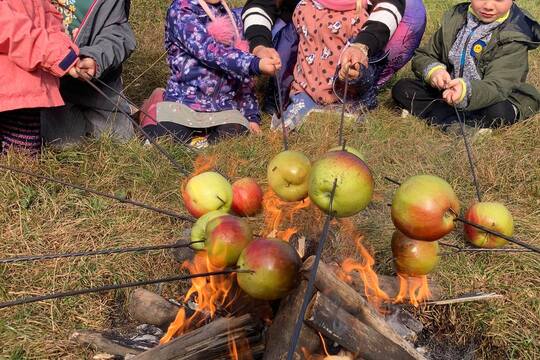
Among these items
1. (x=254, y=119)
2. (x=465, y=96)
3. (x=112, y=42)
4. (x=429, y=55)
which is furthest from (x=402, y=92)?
(x=112, y=42)

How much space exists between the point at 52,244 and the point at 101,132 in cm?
115

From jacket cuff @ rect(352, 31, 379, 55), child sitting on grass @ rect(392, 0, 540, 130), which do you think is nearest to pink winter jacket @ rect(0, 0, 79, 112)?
jacket cuff @ rect(352, 31, 379, 55)

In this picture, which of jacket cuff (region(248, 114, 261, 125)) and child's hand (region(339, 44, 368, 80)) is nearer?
child's hand (region(339, 44, 368, 80))

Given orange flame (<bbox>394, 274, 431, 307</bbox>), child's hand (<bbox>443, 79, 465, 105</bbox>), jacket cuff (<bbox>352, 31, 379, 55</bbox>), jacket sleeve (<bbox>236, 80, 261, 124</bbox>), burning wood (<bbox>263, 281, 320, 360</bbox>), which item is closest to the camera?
burning wood (<bbox>263, 281, 320, 360</bbox>)

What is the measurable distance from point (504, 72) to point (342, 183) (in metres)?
3.03

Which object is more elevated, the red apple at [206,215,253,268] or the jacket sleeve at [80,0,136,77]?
the red apple at [206,215,253,268]

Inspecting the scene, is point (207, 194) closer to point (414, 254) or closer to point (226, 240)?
point (226, 240)

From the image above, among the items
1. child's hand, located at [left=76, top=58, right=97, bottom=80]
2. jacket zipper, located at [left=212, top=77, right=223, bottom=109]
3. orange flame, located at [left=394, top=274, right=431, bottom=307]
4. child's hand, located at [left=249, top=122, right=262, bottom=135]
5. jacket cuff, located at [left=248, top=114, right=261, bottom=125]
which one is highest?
child's hand, located at [left=76, top=58, right=97, bottom=80]

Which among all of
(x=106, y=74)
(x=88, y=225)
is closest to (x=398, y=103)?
(x=106, y=74)

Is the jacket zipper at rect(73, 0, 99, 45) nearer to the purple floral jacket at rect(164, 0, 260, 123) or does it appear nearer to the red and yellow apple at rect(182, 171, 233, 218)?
the purple floral jacket at rect(164, 0, 260, 123)

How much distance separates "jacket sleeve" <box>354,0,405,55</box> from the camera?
3.70 meters

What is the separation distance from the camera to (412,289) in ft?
6.65

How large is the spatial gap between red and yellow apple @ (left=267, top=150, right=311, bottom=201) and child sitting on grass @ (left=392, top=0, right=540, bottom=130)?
2.22 m

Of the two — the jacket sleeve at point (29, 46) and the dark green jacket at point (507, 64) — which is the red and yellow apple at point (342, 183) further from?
the dark green jacket at point (507, 64)
